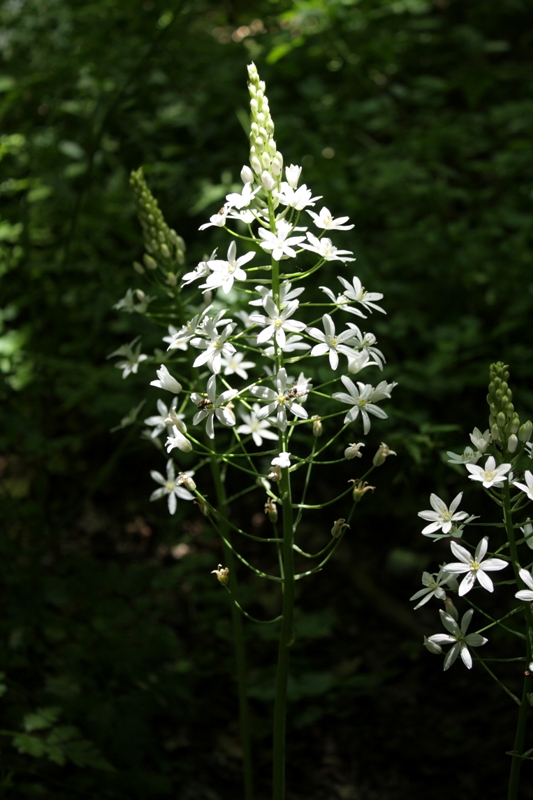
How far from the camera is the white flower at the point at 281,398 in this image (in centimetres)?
175

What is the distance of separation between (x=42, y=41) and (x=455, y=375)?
12.7 ft

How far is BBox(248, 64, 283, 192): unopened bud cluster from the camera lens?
181 centimetres

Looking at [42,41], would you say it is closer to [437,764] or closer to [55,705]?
[55,705]

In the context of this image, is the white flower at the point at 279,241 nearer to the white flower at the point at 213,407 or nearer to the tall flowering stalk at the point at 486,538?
the white flower at the point at 213,407

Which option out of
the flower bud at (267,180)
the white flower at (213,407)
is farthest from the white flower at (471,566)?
the flower bud at (267,180)

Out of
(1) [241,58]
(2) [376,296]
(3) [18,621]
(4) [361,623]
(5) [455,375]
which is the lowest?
(4) [361,623]

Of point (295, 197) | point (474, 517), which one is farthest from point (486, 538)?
point (295, 197)

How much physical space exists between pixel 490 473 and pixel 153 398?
4.96 ft

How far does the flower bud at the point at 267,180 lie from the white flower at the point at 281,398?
48 cm

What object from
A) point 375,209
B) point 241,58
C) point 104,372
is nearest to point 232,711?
point 104,372

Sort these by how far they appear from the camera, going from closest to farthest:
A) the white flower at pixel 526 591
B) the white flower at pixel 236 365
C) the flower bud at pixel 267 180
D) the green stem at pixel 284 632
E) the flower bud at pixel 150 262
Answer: the white flower at pixel 526 591
the flower bud at pixel 267 180
the green stem at pixel 284 632
the white flower at pixel 236 365
the flower bud at pixel 150 262

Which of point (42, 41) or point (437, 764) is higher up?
point (42, 41)

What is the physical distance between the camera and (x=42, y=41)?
16.5 ft

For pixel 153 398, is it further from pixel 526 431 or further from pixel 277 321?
pixel 526 431
